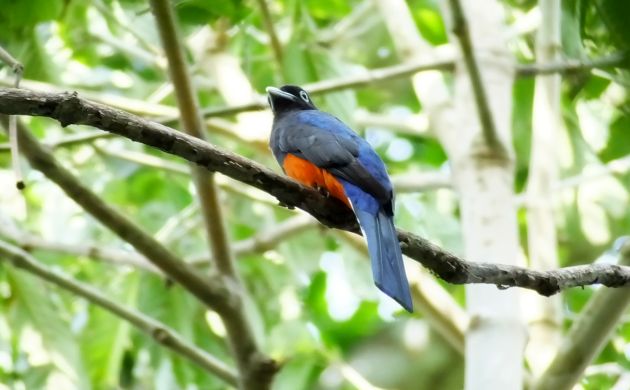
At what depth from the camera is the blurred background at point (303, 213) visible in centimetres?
428

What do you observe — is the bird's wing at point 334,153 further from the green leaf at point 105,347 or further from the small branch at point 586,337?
the green leaf at point 105,347

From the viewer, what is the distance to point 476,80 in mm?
4059

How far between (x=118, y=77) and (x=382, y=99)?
1.99m

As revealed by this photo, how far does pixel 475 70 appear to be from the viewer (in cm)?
404

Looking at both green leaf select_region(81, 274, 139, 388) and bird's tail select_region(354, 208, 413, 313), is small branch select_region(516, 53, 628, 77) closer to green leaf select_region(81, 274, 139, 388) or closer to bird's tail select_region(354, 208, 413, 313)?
bird's tail select_region(354, 208, 413, 313)

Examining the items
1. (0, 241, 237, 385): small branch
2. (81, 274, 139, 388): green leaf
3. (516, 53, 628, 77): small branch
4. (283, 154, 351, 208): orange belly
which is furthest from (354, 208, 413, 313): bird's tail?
(81, 274, 139, 388): green leaf

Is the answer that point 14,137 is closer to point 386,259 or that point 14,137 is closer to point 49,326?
point 386,259

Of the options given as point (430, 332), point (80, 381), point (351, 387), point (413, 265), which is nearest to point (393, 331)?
point (430, 332)

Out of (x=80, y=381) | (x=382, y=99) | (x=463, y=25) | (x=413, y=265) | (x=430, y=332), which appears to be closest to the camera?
(x=463, y=25)

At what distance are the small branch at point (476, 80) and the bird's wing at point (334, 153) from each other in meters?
0.61

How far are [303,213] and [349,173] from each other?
162 cm

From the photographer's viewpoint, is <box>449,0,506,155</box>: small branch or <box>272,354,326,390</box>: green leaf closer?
<box>449,0,506,155</box>: small branch

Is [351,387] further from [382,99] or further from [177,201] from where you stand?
[382,99]

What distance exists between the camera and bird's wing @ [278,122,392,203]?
10.6 ft
